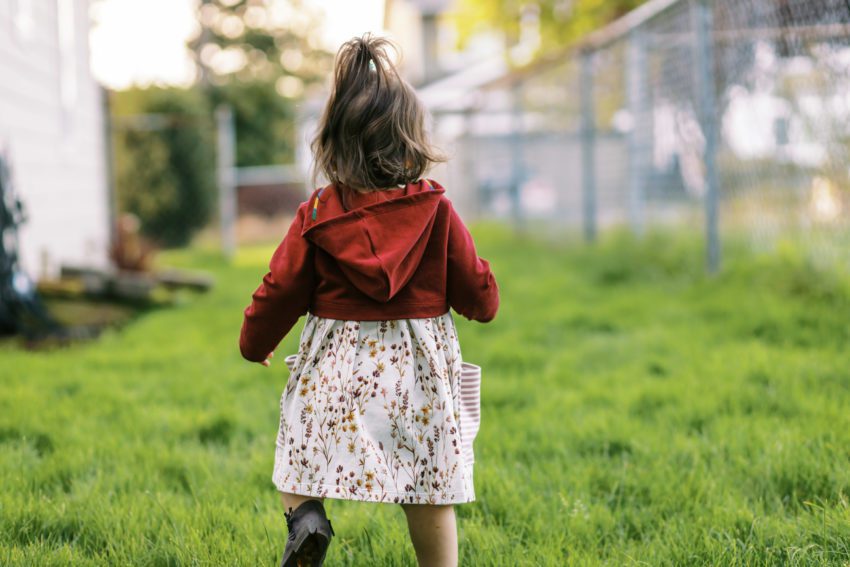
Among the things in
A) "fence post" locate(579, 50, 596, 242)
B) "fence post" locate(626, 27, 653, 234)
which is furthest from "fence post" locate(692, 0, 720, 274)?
"fence post" locate(579, 50, 596, 242)

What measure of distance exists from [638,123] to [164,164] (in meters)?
8.76

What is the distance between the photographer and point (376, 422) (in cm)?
202

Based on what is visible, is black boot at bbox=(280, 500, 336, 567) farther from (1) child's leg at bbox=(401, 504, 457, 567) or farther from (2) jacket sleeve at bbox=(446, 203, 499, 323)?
(2) jacket sleeve at bbox=(446, 203, 499, 323)

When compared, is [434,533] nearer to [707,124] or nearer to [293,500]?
[293,500]

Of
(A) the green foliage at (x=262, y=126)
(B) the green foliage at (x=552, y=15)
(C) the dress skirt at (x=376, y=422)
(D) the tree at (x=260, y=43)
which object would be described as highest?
(D) the tree at (x=260, y=43)

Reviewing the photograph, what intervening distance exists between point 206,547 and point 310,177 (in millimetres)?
980

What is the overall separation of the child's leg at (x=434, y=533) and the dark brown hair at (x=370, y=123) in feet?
2.40

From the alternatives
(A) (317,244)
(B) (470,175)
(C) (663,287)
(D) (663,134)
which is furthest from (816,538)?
(B) (470,175)

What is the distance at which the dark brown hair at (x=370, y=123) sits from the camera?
6.63 ft

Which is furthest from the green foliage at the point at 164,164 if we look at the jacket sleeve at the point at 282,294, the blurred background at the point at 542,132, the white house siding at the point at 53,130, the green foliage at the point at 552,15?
the jacket sleeve at the point at 282,294

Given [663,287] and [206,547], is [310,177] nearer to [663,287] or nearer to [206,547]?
[206,547]

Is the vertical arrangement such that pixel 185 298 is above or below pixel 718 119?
→ below

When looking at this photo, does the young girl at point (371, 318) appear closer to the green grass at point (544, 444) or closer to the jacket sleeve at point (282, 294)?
the jacket sleeve at point (282, 294)

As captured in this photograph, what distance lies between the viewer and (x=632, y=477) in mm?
2820
